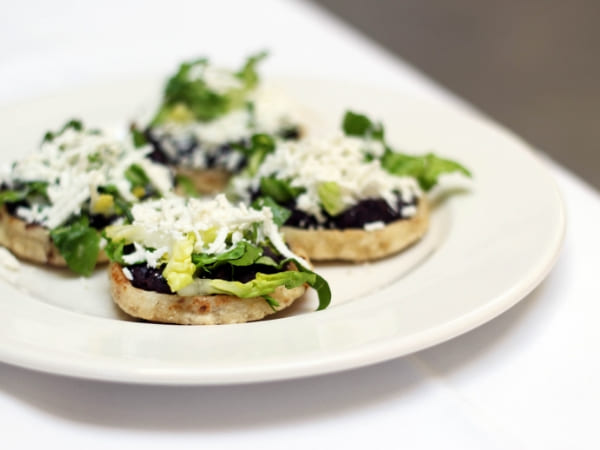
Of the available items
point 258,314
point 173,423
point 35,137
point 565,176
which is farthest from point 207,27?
point 173,423

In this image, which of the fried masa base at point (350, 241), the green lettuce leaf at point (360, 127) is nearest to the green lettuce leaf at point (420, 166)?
the green lettuce leaf at point (360, 127)

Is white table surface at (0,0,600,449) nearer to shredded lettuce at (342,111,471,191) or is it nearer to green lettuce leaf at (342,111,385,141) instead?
shredded lettuce at (342,111,471,191)

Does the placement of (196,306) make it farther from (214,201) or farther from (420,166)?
(420,166)

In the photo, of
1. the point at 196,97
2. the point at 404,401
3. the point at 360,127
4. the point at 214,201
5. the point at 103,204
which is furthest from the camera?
the point at 196,97

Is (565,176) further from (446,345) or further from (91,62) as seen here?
(91,62)

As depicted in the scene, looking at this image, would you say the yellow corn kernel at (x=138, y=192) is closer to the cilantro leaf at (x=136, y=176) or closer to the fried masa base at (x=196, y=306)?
the cilantro leaf at (x=136, y=176)

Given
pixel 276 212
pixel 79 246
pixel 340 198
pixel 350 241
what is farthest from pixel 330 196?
pixel 79 246

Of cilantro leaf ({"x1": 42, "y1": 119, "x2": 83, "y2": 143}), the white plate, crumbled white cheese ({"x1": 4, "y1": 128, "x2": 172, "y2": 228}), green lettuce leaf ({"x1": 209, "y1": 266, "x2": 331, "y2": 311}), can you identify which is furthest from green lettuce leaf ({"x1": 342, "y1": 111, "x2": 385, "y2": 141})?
cilantro leaf ({"x1": 42, "y1": 119, "x2": 83, "y2": 143})

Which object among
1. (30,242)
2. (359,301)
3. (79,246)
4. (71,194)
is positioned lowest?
(30,242)
